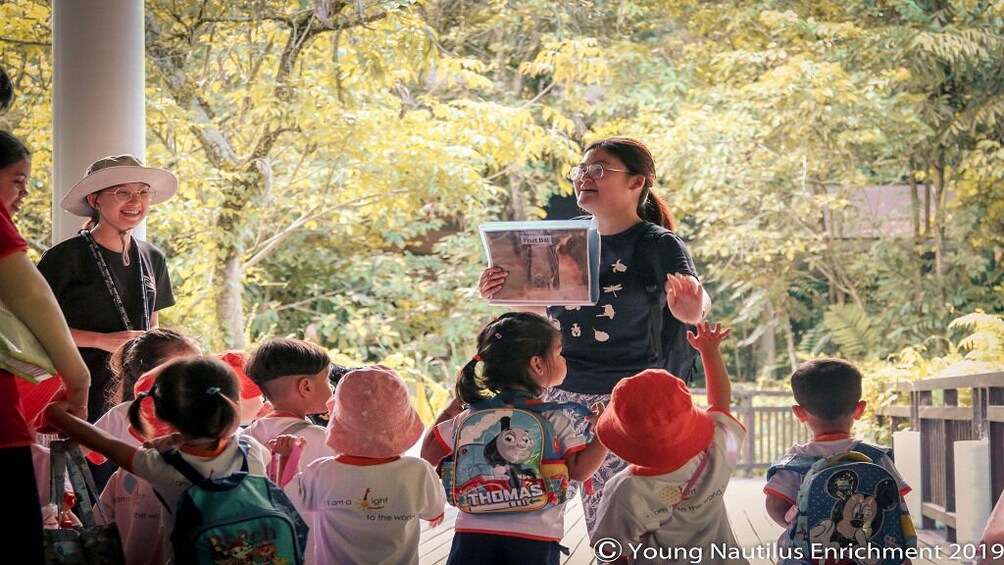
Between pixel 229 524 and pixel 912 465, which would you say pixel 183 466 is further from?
pixel 912 465

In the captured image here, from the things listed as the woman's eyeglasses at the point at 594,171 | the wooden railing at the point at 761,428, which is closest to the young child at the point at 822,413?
the woman's eyeglasses at the point at 594,171

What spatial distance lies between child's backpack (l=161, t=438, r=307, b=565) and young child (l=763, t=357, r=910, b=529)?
1.05 m

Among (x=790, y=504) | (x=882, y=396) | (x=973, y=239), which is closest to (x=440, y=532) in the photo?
(x=790, y=504)

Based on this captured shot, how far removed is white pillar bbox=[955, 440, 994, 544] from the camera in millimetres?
3904

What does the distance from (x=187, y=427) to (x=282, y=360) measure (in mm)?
405

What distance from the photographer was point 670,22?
10570 mm

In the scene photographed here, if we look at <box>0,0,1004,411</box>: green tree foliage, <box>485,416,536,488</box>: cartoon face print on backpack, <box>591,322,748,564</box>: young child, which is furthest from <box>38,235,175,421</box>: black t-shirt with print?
<box>0,0,1004,411</box>: green tree foliage

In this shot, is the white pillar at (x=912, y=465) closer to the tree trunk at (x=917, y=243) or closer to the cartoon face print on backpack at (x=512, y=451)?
the cartoon face print on backpack at (x=512, y=451)

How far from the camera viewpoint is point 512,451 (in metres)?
2.32

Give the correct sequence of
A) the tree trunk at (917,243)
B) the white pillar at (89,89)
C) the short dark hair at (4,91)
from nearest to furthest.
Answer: the short dark hair at (4,91) → the white pillar at (89,89) → the tree trunk at (917,243)

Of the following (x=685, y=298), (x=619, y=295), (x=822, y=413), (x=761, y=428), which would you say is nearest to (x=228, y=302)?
(x=761, y=428)

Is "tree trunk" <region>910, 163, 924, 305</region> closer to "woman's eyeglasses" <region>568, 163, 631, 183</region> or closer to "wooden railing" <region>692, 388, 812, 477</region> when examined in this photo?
"wooden railing" <region>692, 388, 812, 477</region>

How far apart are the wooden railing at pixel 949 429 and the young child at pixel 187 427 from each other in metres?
2.83

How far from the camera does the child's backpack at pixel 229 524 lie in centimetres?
209
